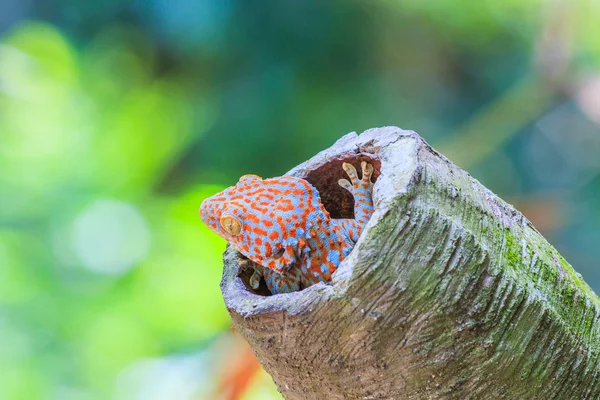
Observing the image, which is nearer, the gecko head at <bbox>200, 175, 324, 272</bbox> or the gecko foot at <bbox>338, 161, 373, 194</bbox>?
the gecko head at <bbox>200, 175, 324, 272</bbox>

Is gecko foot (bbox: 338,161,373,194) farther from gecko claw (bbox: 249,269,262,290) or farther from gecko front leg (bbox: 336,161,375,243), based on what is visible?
gecko claw (bbox: 249,269,262,290)

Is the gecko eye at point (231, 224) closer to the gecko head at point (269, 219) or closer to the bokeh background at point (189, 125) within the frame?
the gecko head at point (269, 219)

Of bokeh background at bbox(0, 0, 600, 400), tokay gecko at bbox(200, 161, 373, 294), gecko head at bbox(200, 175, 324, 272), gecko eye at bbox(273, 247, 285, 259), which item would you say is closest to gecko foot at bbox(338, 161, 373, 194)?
tokay gecko at bbox(200, 161, 373, 294)

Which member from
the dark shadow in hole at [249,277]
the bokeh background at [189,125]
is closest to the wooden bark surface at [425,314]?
the dark shadow in hole at [249,277]

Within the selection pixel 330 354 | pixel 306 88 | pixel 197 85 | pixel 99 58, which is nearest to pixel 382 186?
pixel 330 354

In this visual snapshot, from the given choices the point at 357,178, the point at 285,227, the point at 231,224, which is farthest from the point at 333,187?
the point at 231,224

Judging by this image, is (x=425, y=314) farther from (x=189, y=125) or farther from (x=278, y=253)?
(x=189, y=125)

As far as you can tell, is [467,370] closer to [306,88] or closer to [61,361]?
[306,88]
